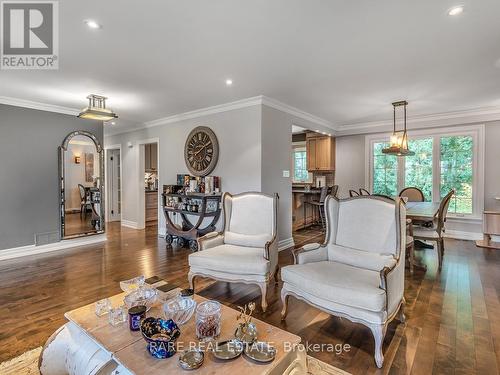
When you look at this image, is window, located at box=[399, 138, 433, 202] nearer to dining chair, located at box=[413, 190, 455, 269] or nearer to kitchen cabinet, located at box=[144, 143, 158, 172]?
dining chair, located at box=[413, 190, 455, 269]

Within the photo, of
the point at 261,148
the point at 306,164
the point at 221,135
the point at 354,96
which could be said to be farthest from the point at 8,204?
the point at 306,164

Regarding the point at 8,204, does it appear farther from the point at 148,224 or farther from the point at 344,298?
the point at 344,298

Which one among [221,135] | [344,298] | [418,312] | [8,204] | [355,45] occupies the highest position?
[355,45]

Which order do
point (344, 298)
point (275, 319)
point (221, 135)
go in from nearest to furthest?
point (344, 298), point (275, 319), point (221, 135)

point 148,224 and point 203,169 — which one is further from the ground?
point 203,169

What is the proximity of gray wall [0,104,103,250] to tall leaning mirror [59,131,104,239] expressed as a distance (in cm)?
12

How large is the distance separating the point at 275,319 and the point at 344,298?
0.75 meters

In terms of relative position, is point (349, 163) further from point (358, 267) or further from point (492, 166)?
point (358, 267)

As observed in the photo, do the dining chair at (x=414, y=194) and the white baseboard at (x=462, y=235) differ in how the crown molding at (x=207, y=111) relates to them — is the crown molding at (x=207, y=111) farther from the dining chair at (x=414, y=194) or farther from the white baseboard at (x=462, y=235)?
the white baseboard at (x=462, y=235)

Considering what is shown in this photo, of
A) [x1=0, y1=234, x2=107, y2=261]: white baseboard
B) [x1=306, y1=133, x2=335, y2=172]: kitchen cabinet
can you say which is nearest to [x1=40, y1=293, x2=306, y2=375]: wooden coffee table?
[x1=0, y1=234, x2=107, y2=261]: white baseboard

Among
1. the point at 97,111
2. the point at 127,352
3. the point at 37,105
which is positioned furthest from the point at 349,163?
the point at 37,105

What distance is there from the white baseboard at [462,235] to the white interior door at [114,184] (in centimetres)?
787

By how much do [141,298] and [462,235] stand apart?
6.27 metres

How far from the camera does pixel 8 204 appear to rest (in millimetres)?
4301
